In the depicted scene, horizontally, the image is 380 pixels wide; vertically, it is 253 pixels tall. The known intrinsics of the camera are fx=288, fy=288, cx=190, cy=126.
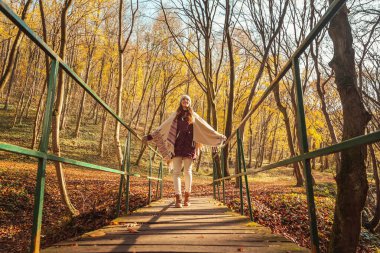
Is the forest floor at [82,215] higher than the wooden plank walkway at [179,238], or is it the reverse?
the wooden plank walkway at [179,238]

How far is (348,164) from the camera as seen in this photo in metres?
3.85

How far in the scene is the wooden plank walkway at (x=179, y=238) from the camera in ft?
7.15

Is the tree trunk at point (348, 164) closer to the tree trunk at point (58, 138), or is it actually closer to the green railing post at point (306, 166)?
the green railing post at point (306, 166)

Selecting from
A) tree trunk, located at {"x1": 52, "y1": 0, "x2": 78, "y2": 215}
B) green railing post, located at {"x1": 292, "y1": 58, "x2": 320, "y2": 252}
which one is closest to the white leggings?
tree trunk, located at {"x1": 52, "y1": 0, "x2": 78, "y2": 215}

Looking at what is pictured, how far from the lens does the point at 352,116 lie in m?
4.06

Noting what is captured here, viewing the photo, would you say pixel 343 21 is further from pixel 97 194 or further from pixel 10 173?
pixel 10 173

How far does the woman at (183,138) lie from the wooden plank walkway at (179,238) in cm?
183

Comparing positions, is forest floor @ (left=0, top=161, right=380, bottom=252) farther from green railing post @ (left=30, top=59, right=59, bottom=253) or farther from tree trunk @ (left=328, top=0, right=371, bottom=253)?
green railing post @ (left=30, top=59, right=59, bottom=253)

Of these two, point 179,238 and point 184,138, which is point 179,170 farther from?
point 179,238

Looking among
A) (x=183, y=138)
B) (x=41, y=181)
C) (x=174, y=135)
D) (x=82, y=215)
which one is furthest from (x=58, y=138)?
(x=41, y=181)

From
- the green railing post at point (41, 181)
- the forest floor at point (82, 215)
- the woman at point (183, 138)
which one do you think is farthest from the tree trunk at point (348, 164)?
the green railing post at point (41, 181)

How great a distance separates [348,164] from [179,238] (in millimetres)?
2594

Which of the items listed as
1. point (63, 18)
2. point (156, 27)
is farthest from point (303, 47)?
point (156, 27)

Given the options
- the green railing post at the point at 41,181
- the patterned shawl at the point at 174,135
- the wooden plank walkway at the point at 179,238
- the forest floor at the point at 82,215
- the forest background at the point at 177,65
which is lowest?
the forest floor at the point at 82,215
